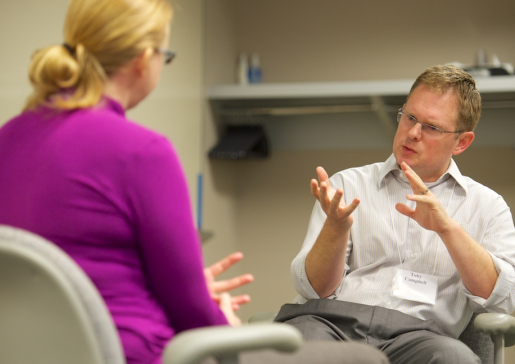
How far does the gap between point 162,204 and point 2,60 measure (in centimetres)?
120

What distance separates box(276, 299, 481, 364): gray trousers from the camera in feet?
5.59

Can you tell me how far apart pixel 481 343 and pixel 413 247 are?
1.22 feet

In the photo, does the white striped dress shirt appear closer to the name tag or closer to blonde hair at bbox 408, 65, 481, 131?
the name tag

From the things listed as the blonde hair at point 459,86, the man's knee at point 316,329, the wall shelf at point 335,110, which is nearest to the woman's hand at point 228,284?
the man's knee at point 316,329

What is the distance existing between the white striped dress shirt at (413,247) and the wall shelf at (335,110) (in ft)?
4.63

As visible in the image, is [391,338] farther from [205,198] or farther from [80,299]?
[205,198]

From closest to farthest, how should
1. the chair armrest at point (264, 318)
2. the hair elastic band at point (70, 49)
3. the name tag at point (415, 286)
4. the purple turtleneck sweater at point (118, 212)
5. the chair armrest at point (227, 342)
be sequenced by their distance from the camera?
1. the chair armrest at point (227, 342)
2. the purple turtleneck sweater at point (118, 212)
3. the hair elastic band at point (70, 49)
4. the name tag at point (415, 286)
5. the chair armrest at point (264, 318)

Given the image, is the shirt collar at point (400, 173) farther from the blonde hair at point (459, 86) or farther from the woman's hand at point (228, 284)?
the woman's hand at point (228, 284)

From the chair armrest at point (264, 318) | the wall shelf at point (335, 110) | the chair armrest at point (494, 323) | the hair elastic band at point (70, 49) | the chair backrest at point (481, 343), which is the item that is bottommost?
the chair backrest at point (481, 343)

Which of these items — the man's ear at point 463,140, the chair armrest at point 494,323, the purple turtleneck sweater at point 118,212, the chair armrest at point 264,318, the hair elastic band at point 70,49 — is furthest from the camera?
the man's ear at point 463,140

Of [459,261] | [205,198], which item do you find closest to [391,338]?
[459,261]

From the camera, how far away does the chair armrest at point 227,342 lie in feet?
2.71

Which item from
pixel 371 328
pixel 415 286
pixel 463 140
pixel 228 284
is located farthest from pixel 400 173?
pixel 228 284

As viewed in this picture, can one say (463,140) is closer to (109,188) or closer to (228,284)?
(228,284)
